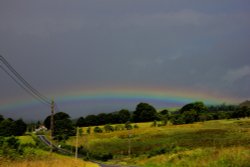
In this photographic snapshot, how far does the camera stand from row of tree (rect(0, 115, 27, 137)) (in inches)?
5749

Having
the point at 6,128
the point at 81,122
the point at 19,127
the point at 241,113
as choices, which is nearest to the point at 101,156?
the point at 6,128

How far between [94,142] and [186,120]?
5382cm

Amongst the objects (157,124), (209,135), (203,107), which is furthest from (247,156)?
(203,107)

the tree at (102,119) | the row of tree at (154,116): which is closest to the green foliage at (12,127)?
the row of tree at (154,116)

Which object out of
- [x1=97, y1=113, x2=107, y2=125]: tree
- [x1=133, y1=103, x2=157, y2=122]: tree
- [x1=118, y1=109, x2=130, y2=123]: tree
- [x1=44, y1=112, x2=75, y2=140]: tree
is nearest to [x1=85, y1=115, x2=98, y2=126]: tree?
[x1=97, y1=113, x2=107, y2=125]: tree

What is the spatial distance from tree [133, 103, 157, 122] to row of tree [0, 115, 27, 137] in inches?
2211

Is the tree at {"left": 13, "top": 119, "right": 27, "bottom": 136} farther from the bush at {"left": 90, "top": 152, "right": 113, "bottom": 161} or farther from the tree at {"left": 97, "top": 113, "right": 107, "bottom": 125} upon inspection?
the bush at {"left": 90, "top": 152, "right": 113, "bottom": 161}

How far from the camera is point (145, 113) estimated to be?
193375mm

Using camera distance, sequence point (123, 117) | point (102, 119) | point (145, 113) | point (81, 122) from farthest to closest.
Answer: point (81, 122) < point (123, 117) < point (145, 113) < point (102, 119)

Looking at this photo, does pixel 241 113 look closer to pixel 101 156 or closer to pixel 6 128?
pixel 101 156

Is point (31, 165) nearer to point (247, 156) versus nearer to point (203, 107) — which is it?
point (247, 156)

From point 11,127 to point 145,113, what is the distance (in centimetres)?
6515

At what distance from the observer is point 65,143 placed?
134 metres

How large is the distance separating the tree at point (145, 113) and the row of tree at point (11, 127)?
5616 cm
